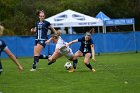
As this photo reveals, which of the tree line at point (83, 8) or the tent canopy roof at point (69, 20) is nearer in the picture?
the tent canopy roof at point (69, 20)

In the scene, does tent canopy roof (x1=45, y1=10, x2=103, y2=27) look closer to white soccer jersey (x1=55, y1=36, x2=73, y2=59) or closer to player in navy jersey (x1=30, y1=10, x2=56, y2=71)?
player in navy jersey (x1=30, y1=10, x2=56, y2=71)

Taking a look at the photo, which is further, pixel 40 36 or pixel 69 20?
pixel 69 20

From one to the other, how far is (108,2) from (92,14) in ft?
11.1

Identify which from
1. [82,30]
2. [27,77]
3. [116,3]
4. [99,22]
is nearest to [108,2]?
[116,3]

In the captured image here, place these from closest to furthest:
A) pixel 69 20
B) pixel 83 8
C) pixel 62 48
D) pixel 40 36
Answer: pixel 62 48 → pixel 40 36 → pixel 69 20 → pixel 83 8

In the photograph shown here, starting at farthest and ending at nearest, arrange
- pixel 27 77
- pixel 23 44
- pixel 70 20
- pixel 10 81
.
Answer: pixel 70 20
pixel 23 44
pixel 27 77
pixel 10 81

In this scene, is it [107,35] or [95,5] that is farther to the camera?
[95,5]

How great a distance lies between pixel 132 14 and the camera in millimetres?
58062

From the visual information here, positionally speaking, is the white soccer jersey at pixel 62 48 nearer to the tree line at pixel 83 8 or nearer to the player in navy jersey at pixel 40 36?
the player in navy jersey at pixel 40 36

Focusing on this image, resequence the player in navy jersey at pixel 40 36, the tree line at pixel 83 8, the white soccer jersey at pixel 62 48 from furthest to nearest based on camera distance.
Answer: the tree line at pixel 83 8
the player in navy jersey at pixel 40 36
the white soccer jersey at pixel 62 48

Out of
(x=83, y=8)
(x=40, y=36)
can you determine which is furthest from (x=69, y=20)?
(x=83, y=8)

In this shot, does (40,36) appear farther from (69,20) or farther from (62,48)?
(69,20)

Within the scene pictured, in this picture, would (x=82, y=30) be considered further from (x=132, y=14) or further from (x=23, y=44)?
(x=23, y=44)

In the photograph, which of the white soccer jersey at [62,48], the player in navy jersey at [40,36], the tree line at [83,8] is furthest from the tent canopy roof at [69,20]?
the white soccer jersey at [62,48]
